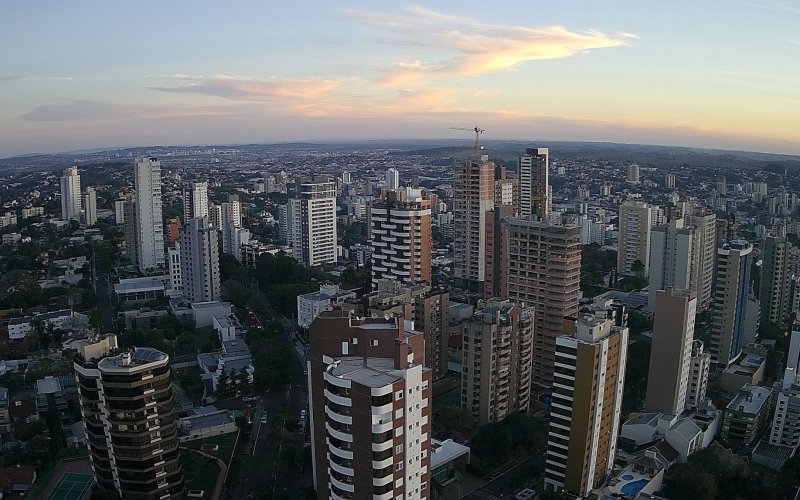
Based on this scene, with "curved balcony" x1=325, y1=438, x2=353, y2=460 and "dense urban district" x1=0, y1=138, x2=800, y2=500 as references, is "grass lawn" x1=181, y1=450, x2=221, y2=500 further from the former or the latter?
"curved balcony" x1=325, y1=438, x2=353, y2=460

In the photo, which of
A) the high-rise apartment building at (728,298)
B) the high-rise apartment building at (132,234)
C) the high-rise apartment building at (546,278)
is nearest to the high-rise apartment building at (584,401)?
the high-rise apartment building at (546,278)

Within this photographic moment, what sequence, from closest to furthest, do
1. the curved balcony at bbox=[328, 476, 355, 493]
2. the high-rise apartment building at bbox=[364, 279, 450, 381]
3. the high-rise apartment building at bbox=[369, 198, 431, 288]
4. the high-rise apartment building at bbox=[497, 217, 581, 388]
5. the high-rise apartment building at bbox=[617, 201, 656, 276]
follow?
1. the curved balcony at bbox=[328, 476, 355, 493]
2. the high-rise apartment building at bbox=[364, 279, 450, 381]
3. the high-rise apartment building at bbox=[497, 217, 581, 388]
4. the high-rise apartment building at bbox=[369, 198, 431, 288]
5. the high-rise apartment building at bbox=[617, 201, 656, 276]

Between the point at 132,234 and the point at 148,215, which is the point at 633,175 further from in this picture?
the point at 132,234

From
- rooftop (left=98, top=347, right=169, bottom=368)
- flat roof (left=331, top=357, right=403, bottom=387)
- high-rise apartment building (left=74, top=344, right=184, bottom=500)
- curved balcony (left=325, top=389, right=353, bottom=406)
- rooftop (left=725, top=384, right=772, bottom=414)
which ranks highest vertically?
flat roof (left=331, top=357, right=403, bottom=387)

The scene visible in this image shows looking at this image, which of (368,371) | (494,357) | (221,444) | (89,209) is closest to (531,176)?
(494,357)

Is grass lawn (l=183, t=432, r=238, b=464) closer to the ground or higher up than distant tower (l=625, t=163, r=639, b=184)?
closer to the ground

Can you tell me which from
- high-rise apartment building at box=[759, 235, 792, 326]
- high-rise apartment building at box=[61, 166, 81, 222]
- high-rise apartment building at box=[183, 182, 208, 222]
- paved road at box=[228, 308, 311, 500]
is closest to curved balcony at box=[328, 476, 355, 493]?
paved road at box=[228, 308, 311, 500]

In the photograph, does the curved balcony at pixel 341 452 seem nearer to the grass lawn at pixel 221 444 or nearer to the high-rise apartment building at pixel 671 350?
the grass lawn at pixel 221 444

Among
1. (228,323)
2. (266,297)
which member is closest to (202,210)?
(266,297)
